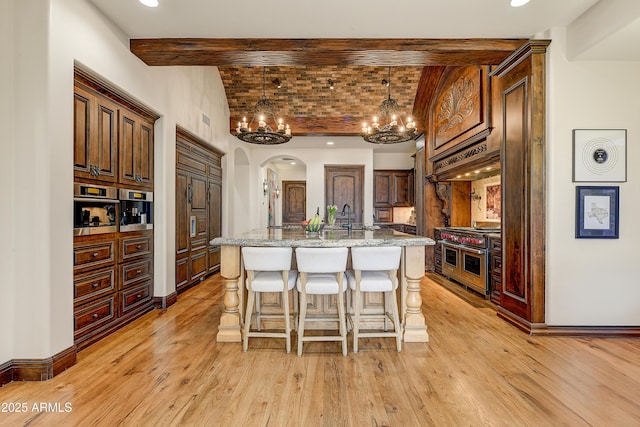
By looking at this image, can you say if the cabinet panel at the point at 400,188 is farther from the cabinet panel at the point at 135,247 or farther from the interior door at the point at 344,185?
the cabinet panel at the point at 135,247

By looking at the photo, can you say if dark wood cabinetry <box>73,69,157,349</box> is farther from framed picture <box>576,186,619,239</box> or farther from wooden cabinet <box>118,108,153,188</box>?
framed picture <box>576,186,619,239</box>

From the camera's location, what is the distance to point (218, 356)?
2.66 metres

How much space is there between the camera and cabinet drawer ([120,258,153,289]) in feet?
10.8

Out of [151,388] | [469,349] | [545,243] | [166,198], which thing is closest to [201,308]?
[166,198]

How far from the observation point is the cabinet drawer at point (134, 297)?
3.31 metres

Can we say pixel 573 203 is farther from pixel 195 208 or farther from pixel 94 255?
pixel 195 208

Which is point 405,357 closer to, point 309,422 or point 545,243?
point 309,422

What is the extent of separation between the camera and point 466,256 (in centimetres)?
495

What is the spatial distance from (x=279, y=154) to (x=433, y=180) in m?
3.82

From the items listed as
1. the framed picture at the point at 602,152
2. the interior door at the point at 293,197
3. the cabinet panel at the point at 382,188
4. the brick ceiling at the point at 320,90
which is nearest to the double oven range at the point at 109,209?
the brick ceiling at the point at 320,90

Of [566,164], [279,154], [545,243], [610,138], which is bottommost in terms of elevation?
Answer: [545,243]

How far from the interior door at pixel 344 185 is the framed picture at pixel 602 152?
5.23m

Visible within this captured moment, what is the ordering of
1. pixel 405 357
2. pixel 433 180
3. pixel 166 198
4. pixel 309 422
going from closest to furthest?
pixel 309 422 → pixel 405 357 → pixel 166 198 → pixel 433 180

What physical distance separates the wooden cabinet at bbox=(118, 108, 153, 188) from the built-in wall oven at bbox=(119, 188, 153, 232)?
4.3 inches
